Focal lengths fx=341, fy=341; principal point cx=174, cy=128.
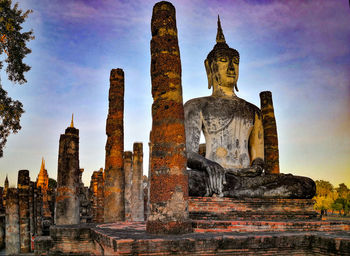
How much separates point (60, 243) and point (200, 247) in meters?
4.04

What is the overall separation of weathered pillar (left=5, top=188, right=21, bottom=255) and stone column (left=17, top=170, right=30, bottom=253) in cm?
22

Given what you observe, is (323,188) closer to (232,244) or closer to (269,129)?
(269,129)

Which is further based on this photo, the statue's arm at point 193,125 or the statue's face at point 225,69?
the statue's face at point 225,69

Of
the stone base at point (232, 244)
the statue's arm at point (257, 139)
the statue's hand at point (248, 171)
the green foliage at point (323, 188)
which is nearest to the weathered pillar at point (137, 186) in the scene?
the statue's arm at point (257, 139)

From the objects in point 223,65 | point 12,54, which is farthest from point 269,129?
point 12,54

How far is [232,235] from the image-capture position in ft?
13.1

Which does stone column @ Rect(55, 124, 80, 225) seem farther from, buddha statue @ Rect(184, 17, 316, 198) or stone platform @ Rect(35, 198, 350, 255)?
buddha statue @ Rect(184, 17, 316, 198)

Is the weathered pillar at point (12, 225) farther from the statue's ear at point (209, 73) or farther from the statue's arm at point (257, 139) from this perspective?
the statue's arm at point (257, 139)

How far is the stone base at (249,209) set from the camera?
18.7 feet

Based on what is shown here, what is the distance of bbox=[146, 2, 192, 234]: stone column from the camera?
4527 mm

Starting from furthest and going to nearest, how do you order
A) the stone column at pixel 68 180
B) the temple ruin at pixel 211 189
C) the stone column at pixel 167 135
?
the stone column at pixel 68 180, the stone column at pixel 167 135, the temple ruin at pixel 211 189

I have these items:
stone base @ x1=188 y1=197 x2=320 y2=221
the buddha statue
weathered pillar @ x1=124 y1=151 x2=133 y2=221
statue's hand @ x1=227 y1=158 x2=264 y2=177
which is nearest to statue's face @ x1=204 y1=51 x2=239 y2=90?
the buddha statue

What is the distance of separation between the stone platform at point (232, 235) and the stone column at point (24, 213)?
9.68 metres

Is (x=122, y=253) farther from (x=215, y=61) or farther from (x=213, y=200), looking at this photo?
(x=215, y=61)
